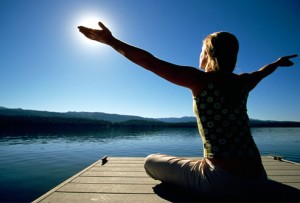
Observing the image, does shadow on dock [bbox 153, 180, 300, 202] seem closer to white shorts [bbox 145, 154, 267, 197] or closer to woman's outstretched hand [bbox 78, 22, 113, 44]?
white shorts [bbox 145, 154, 267, 197]

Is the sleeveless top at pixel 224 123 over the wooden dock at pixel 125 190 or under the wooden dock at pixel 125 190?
over

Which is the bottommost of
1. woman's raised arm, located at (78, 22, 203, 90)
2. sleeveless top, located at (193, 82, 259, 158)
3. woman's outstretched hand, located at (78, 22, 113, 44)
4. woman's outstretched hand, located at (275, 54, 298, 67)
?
sleeveless top, located at (193, 82, 259, 158)

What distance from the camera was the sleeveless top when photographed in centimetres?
186

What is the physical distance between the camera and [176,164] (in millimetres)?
2320

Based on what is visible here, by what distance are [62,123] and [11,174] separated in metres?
113

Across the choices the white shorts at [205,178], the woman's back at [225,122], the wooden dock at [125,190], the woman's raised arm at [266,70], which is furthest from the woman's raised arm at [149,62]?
the wooden dock at [125,190]

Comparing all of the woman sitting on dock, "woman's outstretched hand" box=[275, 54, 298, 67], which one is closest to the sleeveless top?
the woman sitting on dock

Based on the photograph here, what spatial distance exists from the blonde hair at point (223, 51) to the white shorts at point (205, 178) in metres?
0.91

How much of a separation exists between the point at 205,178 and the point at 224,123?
568mm

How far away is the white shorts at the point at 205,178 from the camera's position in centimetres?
188

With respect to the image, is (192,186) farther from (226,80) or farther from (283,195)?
(226,80)

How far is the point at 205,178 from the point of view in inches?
78.7

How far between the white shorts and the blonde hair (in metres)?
0.91

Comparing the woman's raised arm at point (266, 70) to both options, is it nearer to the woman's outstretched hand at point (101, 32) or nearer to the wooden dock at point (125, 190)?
the wooden dock at point (125, 190)
